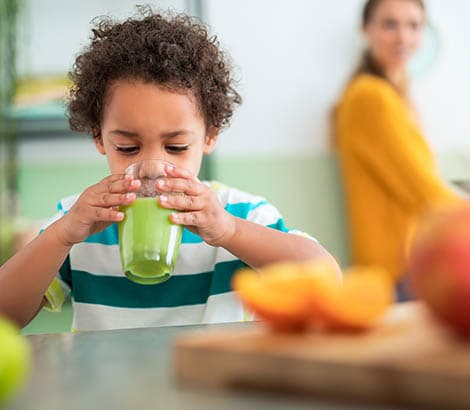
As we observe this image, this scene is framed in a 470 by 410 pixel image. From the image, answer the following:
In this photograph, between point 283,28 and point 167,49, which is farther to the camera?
point 283,28

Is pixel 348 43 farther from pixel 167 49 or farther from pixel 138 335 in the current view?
pixel 138 335

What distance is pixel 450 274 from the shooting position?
1.72 ft

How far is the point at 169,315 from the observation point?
1.35 m

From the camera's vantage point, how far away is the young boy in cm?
115

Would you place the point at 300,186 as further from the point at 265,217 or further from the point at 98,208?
the point at 98,208

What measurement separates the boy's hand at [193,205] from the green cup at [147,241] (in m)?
0.02

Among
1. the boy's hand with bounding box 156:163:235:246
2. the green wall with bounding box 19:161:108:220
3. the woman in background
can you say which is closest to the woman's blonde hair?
the woman in background

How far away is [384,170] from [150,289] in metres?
1.87

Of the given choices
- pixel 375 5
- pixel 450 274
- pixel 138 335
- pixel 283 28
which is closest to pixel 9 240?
pixel 283 28

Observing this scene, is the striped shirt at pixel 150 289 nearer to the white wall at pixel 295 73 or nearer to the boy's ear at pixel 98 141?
the boy's ear at pixel 98 141

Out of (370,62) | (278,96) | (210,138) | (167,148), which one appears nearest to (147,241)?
(167,148)

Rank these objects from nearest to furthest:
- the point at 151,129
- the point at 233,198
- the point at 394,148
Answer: the point at 151,129 → the point at 233,198 → the point at 394,148

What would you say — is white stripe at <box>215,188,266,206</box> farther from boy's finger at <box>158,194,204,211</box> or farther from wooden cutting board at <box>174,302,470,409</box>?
wooden cutting board at <box>174,302,470,409</box>

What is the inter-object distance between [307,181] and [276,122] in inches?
11.4
